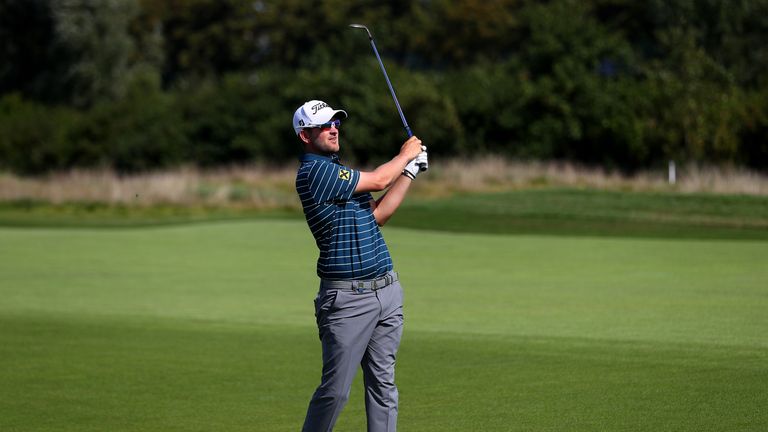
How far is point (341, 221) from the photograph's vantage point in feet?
24.1

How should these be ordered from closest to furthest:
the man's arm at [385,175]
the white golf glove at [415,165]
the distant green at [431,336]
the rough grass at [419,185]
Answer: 1. the man's arm at [385,175]
2. the white golf glove at [415,165]
3. the distant green at [431,336]
4. the rough grass at [419,185]

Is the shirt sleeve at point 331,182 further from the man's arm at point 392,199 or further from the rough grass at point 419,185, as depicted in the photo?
A: the rough grass at point 419,185

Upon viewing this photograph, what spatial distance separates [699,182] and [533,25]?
64.1 ft

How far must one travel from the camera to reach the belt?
7.34 metres

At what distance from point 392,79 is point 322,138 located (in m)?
47.8

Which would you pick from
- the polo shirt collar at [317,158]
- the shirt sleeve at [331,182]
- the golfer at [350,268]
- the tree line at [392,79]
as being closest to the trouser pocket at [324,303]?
the golfer at [350,268]

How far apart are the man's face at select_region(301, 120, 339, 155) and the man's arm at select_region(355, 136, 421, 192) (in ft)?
1.00

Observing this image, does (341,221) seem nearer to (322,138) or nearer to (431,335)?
(322,138)

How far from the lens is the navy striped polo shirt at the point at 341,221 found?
7332mm

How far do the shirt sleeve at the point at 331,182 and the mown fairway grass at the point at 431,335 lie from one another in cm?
228

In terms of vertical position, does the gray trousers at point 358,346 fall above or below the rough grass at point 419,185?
above

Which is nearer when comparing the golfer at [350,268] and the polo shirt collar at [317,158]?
the golfer at [350,268]

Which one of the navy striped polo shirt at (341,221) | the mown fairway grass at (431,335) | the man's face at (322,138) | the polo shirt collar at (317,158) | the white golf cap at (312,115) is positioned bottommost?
the mown fairway grass at (431,335)

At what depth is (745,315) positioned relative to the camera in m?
14.3
